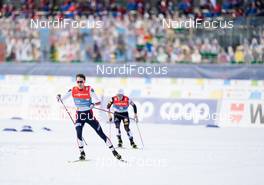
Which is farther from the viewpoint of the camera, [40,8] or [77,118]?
[40,8]

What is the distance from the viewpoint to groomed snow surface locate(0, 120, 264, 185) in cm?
843

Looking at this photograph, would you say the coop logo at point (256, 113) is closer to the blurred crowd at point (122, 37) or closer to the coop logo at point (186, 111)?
the coop logo at point (186, 111)

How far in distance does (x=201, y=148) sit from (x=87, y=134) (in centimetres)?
210

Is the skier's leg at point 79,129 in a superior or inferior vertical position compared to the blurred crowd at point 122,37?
inferior

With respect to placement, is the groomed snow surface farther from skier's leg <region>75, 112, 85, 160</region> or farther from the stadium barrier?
the stadium barrier

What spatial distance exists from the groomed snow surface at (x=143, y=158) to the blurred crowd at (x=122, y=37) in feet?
4.70

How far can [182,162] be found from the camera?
9.70 metres

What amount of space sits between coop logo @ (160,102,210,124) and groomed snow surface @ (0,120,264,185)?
0.29 meters

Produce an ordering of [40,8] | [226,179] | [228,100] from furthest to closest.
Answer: [228,100] → [40,8] → [226,179]

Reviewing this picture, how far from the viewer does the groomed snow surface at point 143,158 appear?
843cm

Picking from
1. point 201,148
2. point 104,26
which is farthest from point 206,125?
point 104,26

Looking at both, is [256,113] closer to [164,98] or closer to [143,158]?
[164,98]

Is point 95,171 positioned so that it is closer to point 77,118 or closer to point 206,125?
point 77,118

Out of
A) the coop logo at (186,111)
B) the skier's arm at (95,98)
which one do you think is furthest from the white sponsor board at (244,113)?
the skier's arm at (95,98)
